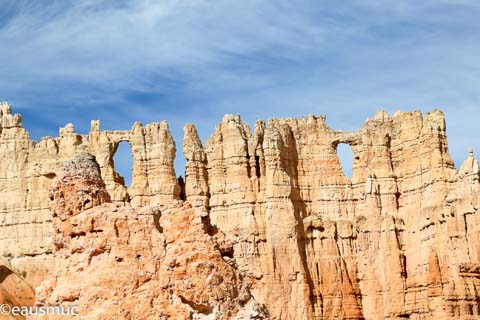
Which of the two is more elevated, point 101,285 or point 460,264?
point 460,264

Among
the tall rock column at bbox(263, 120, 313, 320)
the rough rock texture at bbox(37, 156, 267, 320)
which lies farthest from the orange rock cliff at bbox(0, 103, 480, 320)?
the rough rock texture at bbox(37, 156, 267, 320)

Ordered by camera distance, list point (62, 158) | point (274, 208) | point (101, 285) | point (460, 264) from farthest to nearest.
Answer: point (62, 158) < point (274, 208) < point (460, 264) < point (101, 285)

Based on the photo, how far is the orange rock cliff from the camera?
5206 centimetres

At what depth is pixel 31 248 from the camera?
5709 centimetres

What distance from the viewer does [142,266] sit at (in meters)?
11.2

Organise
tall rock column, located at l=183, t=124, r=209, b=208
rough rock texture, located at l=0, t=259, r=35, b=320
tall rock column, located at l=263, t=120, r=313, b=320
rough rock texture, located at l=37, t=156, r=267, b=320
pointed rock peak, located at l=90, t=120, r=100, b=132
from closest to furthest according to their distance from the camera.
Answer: rough rock texture, located at l=37, t=156, r=267, b=320
rough rock texture, located at l=0, t=259, r=35, b=320
tall rock column, located at l=263, t=120, r=313, b=320
tall rock column, located at l=183, t=124, r=209, b=208
pointed rock peak, located at l=90, t=120, r=100, b=132

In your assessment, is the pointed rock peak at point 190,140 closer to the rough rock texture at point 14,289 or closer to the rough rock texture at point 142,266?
the rough rock texture at point 14,289

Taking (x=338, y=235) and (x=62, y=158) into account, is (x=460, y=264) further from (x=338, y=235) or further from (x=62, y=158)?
(x=62, y=158)

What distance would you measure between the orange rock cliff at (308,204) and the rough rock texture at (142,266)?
3542 cm

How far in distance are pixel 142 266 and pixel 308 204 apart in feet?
152

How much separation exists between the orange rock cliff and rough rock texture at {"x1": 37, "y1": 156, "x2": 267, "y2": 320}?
116ft

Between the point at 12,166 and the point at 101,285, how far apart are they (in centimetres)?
4977

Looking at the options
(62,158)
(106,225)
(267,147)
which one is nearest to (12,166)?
(62,158)

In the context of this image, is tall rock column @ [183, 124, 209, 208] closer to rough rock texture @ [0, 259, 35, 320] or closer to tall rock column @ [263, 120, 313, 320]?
tall rock column @ [263, 120, 313, 320]
